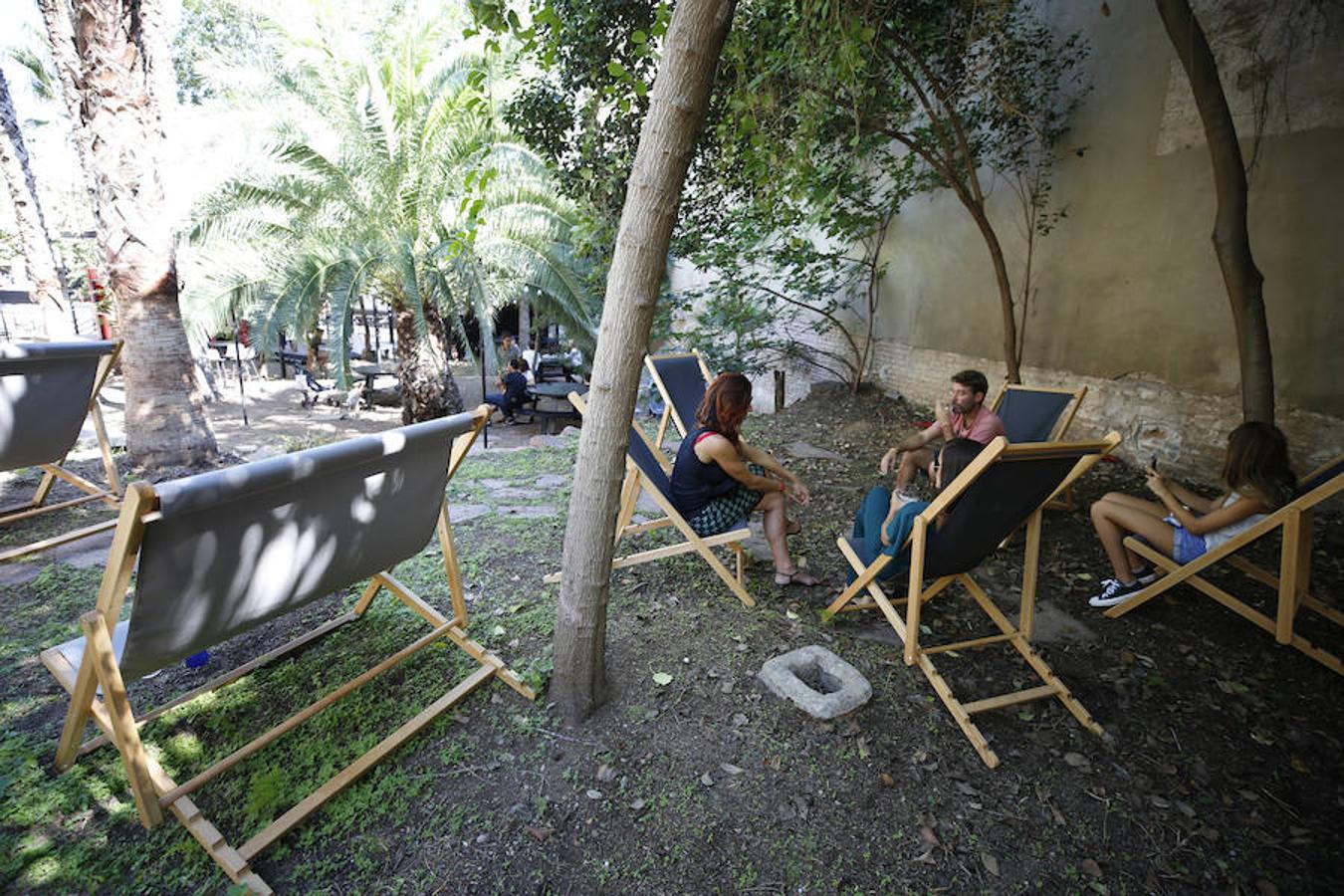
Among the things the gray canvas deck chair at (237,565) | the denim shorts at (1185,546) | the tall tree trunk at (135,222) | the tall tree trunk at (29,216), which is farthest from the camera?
the tall tree trunk at (29,216)

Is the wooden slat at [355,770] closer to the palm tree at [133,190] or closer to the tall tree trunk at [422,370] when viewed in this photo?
the palm tree at [133,190]

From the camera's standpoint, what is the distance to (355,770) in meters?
1.86

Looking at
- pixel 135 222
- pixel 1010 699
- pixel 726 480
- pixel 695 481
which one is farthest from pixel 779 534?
pixel 135 222

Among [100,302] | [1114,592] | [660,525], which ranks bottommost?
[1114,592]

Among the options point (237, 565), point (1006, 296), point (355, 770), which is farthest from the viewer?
point (1006, 296)

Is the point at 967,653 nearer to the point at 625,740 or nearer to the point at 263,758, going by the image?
the point at 625,740

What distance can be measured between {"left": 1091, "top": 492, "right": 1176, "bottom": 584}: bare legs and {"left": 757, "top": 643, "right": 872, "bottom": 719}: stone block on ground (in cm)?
177

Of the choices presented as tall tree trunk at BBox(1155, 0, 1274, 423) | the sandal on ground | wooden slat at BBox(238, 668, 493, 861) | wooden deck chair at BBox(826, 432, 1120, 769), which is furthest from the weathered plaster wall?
wooden slat at BBox(238, 668, 493, 861)

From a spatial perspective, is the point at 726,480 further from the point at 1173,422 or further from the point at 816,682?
the point at 1173,422

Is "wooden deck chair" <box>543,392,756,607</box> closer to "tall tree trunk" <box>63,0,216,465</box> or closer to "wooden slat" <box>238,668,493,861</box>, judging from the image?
"wooden slat" <box>238,668,493,861</box>

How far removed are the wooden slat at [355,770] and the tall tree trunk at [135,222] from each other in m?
4.22

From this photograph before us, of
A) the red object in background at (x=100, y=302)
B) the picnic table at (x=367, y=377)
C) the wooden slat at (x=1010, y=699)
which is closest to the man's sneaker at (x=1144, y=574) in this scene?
the wooden slat at (x=1010, y=699)

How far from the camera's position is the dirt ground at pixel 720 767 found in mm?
1675

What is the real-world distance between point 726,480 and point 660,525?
0.57 meters
